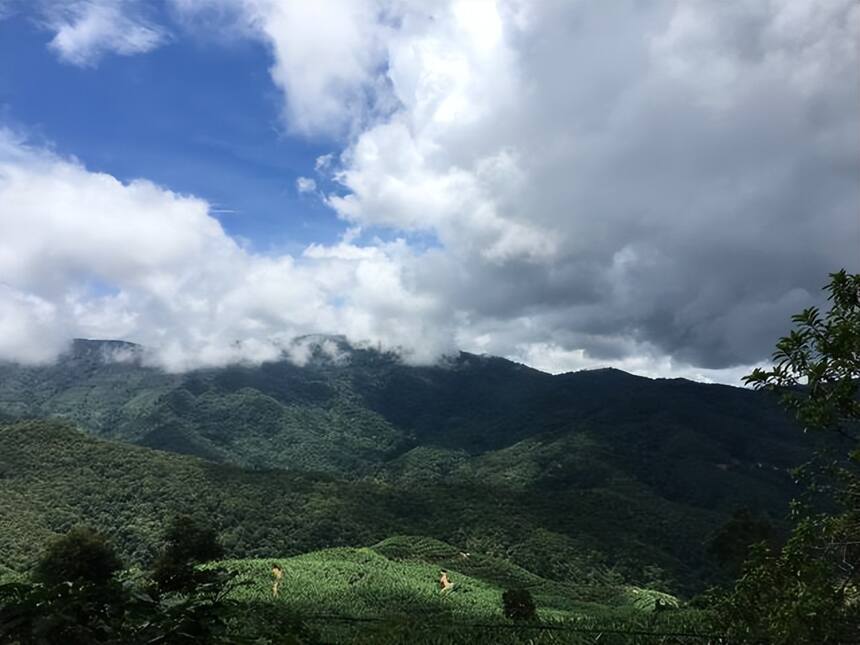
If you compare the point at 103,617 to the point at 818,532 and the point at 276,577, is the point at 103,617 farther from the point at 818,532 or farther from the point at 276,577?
the point at 276,577

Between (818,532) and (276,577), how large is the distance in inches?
2716

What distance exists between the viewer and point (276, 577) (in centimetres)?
6612

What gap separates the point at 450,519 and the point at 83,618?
517 feet

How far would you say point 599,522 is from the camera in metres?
157

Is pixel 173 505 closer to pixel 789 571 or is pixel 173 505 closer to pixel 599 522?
pixel 599 522

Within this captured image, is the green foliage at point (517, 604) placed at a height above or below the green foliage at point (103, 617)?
below

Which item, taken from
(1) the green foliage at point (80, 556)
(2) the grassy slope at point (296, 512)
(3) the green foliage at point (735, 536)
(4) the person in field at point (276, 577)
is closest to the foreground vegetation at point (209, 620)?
(3) the green foliage at point (735, 536)

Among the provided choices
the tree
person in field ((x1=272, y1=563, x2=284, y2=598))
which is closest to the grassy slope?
person in field ((x1=272, y1=563, x2=284, y2=598))

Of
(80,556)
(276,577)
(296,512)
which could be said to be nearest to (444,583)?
(276,577)

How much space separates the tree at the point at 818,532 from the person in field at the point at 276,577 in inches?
2177

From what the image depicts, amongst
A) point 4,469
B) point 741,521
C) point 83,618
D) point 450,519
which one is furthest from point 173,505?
point 83,618

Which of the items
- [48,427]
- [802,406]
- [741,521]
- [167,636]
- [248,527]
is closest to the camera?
[167,636]

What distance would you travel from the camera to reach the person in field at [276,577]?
57700 mm

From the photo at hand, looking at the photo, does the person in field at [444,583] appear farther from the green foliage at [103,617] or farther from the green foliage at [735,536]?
the green foliage at [103,617]
